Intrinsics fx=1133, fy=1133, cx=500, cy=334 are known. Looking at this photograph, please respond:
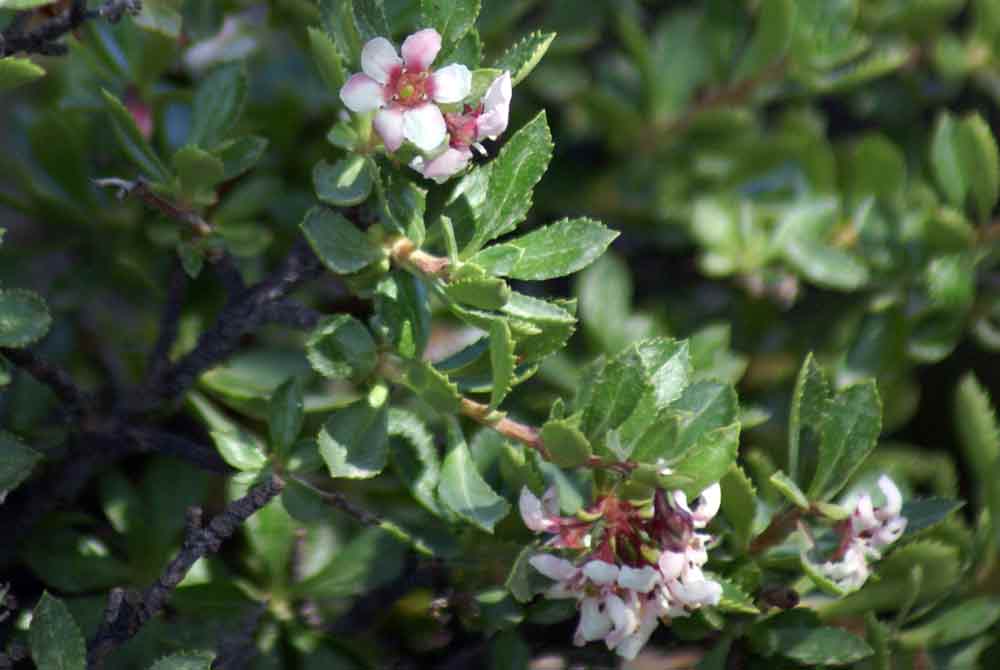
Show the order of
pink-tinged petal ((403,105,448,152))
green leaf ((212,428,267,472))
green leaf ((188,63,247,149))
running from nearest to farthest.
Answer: pink-tinged petal ((403,105,448,152)) < green leaf ((212,428,267,472)) < green leaf ((188,63,247,149))

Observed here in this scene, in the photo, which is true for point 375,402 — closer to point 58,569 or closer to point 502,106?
point 502,106

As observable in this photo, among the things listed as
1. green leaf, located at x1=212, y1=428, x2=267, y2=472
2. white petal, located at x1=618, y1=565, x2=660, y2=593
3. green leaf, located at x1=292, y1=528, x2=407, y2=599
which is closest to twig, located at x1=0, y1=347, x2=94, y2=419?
green leaf, located at x1=212, y1=428, x2=267, y2=472

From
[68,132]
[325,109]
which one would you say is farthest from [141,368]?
[325,109]

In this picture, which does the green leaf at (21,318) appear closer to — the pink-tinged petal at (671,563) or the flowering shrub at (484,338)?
the flowering shrub at (484,338)

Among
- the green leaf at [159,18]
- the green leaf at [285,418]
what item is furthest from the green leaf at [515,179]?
the green leaf at [159,18]

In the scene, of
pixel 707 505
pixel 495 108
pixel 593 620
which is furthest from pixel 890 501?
pixel 495 108

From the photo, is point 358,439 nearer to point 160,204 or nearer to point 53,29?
A: point 160,204

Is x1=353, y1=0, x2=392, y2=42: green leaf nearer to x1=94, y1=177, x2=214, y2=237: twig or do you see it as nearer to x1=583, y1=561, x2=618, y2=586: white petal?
x1=94, y1=177, x2=214, y2=237: twig

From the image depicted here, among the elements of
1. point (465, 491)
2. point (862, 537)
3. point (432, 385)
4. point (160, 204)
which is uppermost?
point (160, 204)
